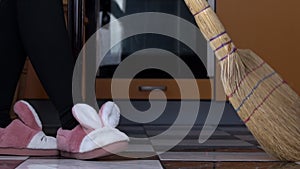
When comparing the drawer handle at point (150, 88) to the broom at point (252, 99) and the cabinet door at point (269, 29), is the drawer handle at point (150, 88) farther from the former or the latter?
the broom at point (252, 99)

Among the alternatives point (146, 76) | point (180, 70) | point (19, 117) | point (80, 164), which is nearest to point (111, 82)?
point (146, 76)

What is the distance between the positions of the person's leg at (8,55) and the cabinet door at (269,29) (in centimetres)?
122

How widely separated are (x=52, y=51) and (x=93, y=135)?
7.8 inches

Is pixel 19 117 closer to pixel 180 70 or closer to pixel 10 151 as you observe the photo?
A: pixel 10 151

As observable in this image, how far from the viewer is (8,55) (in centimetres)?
126

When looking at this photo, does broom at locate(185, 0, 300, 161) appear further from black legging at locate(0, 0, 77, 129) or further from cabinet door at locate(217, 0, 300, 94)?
cabinet door at locate(217, 0, 300, 94)

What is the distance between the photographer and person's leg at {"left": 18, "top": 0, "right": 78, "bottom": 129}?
1134mm

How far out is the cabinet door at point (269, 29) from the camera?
2305 millimetres

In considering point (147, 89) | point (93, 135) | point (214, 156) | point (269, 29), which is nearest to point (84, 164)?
point (93, 135)

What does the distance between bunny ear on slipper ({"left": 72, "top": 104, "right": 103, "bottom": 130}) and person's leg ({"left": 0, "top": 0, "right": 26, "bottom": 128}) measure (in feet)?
0.84

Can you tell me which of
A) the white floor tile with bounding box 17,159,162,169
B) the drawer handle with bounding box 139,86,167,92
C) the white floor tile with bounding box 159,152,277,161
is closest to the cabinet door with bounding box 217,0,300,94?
the drawer handle with bounding box 139,86,167,92

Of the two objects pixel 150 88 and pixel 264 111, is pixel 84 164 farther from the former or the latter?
pixel 150 88

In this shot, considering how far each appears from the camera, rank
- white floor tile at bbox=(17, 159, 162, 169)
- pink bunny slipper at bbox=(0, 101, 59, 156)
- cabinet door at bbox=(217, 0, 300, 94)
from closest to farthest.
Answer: white floor tile at bbox=(17, 159, 162, 169) → pink bunny slipper at bbox=(0, 101, 59, 156) → cabinet door at bbox=(217, 0, 300, 94)

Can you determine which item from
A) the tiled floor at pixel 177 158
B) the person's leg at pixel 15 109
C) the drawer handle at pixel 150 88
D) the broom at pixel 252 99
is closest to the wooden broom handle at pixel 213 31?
the broom at pixel 252 99
